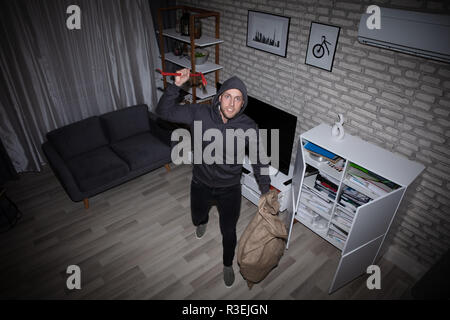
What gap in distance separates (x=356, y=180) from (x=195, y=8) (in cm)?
296

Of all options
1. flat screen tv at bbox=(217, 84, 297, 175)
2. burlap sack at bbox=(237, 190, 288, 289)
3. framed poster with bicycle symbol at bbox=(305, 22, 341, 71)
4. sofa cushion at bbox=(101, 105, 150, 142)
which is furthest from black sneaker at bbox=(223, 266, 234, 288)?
sofa cushion at bbox=(101, 105, 150, 142)

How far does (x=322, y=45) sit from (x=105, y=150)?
288 cm

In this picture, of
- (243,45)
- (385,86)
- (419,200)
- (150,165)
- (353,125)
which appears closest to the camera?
(385,86)

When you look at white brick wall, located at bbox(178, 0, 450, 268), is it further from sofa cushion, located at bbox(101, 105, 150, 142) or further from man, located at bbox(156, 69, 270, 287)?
sofa cushion, located at bbox(101, 105, 150, 142)

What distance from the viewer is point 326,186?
9.38 ft

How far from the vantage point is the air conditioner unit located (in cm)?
204

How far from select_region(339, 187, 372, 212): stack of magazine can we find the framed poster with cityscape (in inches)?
60.8

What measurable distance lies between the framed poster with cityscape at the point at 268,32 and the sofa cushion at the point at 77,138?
2236 mm

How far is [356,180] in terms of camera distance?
2.61m

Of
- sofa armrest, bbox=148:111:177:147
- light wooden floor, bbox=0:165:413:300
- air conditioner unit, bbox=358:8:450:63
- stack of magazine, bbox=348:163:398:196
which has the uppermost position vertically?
air conditioner unit, bbox=358:8:450:63

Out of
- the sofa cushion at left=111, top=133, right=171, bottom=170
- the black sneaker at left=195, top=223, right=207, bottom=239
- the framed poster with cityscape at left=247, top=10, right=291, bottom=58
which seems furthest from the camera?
the sofa cushion at left=111, top=133, right=171, bottom=170

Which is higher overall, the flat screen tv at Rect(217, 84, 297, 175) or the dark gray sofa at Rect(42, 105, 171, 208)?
the flat screen tv at Rect(217, 84, 297, 175)

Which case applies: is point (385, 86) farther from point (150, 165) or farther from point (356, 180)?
point (150, 165)

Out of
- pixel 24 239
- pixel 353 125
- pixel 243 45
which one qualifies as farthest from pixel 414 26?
pixel 24 239
